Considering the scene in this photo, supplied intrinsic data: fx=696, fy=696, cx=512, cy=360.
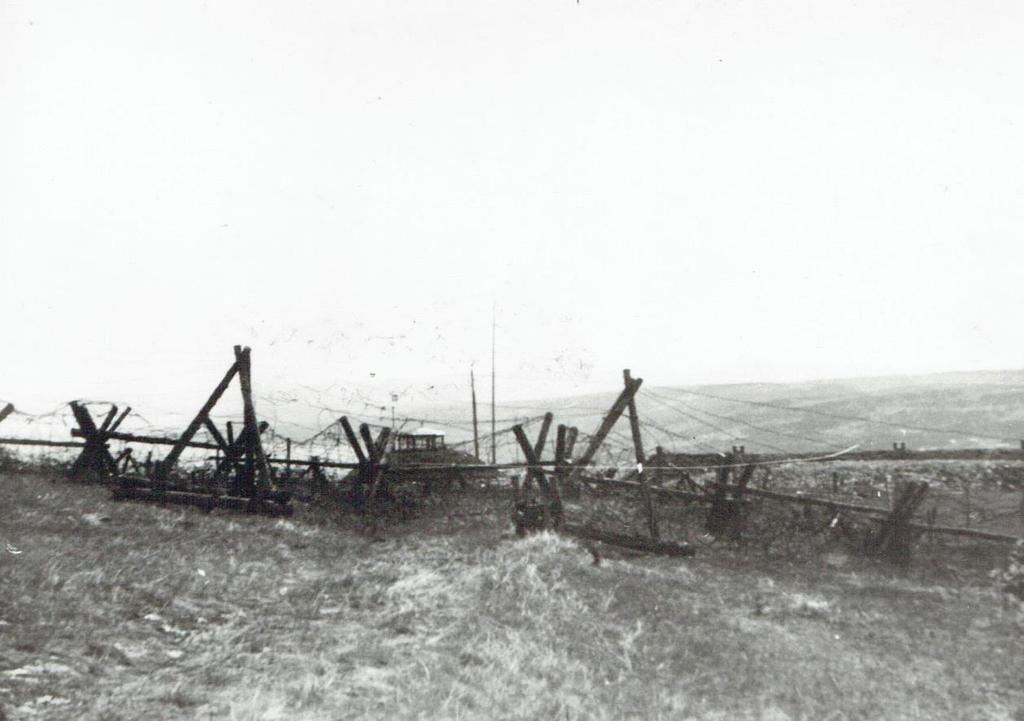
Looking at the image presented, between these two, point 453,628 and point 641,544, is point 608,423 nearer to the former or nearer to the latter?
point 641,544

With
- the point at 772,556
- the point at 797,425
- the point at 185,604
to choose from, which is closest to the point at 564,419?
the point at 797,425

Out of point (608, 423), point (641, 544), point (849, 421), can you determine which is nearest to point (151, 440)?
point (608, 423)

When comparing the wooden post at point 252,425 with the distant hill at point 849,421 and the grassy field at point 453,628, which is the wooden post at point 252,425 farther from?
the distant hill at point 849,421

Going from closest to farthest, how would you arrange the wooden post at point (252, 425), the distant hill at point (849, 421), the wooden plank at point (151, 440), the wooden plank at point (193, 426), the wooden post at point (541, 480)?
the wooden post at point (541, 480) → the wooden post at point (252, 425) → the wooden plank at point (193, 426) → the wooden plank at point (151, 440) → the distant hill at point (849, 421)

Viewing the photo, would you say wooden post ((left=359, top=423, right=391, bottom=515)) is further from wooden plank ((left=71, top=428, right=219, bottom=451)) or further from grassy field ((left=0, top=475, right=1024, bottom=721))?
wooden plank ((left=71, top=428, right=219, bottom=451))

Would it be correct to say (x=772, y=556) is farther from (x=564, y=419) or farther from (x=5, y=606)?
(x=564, y=419)

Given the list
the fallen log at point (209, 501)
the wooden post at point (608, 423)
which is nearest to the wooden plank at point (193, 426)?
the fallen log at point (209, 501)

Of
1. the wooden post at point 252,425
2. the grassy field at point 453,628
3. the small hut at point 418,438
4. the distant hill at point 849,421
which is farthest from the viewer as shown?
the distant hill at point 849,421

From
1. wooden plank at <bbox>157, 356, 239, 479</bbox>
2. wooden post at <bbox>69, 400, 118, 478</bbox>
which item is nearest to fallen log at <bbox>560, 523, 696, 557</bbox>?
wooden plank at <bbox>157, 356, 239, 479</bbox>
